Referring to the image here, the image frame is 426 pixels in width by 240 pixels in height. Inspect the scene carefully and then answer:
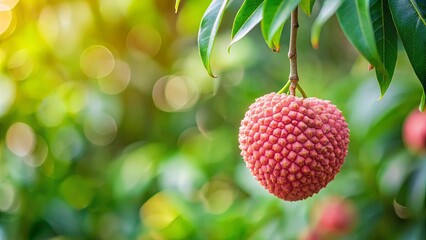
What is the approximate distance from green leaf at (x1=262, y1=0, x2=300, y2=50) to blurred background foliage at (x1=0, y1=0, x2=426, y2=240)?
4.28ft

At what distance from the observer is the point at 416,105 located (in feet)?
7.06

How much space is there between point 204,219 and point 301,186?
127 cm

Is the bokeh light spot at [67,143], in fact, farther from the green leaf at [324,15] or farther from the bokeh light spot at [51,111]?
the green leaf at [324,15]

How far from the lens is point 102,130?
2.88 metres

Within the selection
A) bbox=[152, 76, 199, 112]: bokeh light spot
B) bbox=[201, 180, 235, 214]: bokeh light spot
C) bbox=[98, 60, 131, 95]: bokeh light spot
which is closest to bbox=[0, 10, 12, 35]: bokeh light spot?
bbox=[98, 60, 131, 95]: bokeh light spot

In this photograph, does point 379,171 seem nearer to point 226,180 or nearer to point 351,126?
point 351,126

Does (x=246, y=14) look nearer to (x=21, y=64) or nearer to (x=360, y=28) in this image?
(x=360, y=28)

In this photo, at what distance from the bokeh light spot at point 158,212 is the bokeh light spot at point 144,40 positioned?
79 centimetres

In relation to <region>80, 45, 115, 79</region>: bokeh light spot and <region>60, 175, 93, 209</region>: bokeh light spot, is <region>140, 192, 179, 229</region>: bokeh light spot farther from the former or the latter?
<region>80, 45, 115, 79</region>: bokeh light spot

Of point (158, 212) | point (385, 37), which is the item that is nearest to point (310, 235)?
point (158, 212)

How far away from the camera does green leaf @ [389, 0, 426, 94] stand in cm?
92

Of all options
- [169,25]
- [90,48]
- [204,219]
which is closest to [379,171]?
[204,219]

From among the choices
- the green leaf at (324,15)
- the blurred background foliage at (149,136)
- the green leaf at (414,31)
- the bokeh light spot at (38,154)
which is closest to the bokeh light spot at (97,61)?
the blurred background foliage at (149,136)

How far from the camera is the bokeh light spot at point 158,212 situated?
2.42 meters
